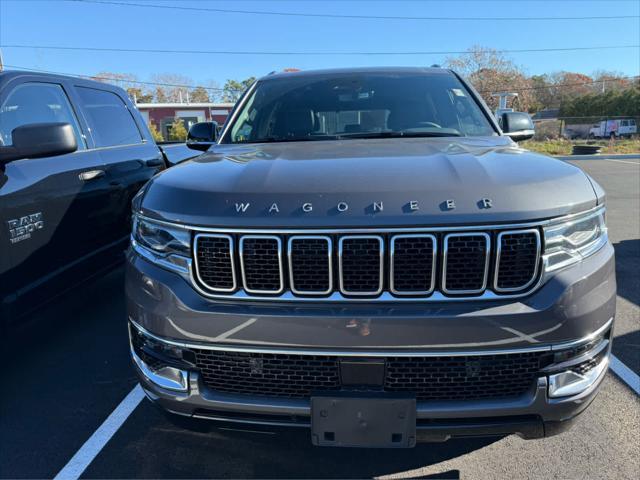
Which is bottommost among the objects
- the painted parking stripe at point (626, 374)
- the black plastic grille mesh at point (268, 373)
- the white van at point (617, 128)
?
the white van at point (617, 128)

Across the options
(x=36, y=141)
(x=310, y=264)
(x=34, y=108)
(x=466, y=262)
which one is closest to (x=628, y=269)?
(x=466, y=262)

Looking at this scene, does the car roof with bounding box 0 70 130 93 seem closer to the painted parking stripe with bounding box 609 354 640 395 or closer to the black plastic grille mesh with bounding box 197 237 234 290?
the black plastic grille mesh with bounding box 197 237 234 290

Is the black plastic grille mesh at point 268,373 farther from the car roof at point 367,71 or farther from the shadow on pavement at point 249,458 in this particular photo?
the car roof at point 367,71

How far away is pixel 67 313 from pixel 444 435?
149 inches

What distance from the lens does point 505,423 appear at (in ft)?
6.16

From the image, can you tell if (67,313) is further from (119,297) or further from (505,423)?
(505,423)

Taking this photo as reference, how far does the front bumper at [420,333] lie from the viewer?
178 centimetres

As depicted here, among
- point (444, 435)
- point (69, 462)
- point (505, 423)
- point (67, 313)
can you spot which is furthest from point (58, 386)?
point (505, 423)

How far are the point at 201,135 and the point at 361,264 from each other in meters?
2.39

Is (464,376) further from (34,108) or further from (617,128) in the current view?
(617,128)

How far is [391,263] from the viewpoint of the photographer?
182 cm

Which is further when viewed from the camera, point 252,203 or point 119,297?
point 119,297

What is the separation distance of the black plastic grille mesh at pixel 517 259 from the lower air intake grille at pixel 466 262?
69mm

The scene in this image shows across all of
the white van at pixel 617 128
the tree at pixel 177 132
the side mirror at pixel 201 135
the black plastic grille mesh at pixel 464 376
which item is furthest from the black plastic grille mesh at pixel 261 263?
the white van at pixel 617 128
